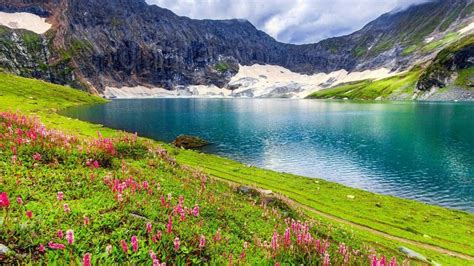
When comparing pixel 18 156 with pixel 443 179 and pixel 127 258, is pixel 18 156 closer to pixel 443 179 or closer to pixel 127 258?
pixel 127 258

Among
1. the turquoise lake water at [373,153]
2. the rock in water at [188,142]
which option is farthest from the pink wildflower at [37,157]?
the rock in water at [188,142]

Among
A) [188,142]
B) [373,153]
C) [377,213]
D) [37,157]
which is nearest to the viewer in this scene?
[37,157]

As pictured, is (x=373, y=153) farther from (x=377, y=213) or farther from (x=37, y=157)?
(x=37, y=157)

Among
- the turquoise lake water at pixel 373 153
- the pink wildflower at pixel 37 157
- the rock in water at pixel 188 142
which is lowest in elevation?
the turquoise lake water at pixel 373 153

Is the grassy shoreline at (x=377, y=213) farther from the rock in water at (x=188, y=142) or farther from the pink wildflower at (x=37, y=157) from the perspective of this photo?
the rock in water at (x=188, y=142)

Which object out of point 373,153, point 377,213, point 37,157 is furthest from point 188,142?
point 37,157

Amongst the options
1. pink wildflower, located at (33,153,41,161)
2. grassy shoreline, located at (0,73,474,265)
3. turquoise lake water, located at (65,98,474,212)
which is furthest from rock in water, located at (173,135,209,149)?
pink wildflower, located at (33,153,41,161)

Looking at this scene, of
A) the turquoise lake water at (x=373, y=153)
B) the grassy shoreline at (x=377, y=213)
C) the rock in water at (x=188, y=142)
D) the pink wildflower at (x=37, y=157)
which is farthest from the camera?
the rock in water at (x=188, y=142)

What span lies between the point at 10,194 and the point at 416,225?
113 feet

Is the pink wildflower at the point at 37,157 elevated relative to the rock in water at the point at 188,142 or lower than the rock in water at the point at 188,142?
elevated

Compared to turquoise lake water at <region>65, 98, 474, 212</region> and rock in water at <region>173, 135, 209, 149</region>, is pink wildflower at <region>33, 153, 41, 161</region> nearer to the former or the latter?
turquoise lake water at <region>65, 98, 474, 212</region>

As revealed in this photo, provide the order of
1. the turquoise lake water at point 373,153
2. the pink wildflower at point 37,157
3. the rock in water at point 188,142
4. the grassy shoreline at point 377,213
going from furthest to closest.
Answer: the rock in water at point 188,142, the turquoise lake water at point 373,153, the grassy shoreline at point 377,213, the pink wildflower at point 37,157

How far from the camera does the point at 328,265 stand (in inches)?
324

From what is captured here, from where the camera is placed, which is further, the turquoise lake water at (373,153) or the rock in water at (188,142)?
the rock in water at (188,142)
